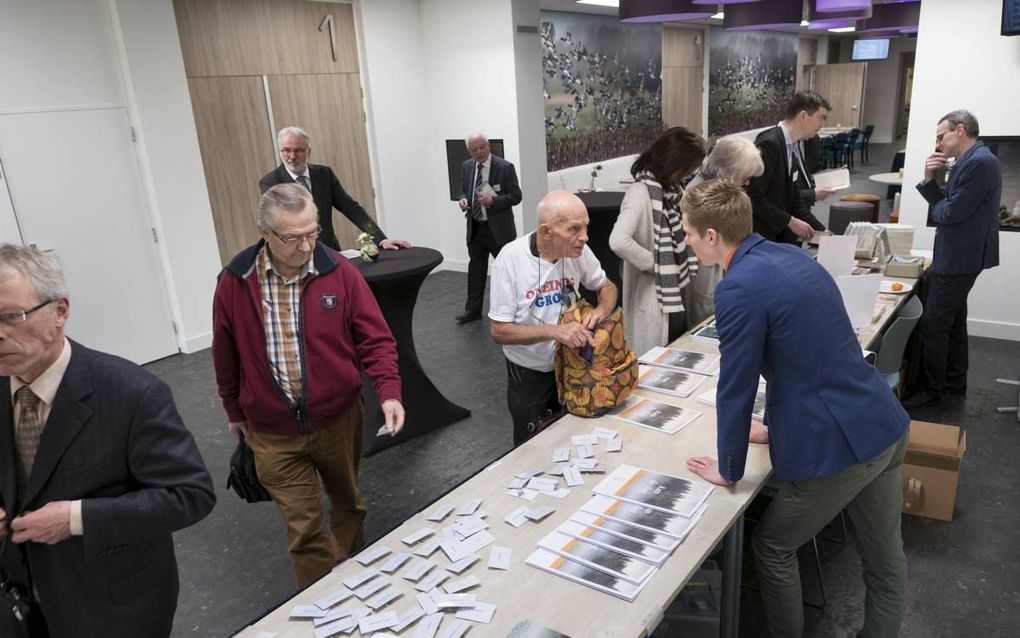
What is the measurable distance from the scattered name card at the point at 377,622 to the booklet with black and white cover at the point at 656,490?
0.76m

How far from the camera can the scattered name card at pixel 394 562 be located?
Result: 190 cm

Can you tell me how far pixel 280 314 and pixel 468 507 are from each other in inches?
37.0

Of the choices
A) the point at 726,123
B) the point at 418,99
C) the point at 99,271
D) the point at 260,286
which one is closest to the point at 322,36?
the point at 418,99

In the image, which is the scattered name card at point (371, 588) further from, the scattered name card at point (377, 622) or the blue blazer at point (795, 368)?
the blue blazer at point (795, 368)

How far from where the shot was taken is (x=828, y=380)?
1983mm

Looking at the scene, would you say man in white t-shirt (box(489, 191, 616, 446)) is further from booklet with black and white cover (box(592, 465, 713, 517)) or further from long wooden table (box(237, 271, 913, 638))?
booklet with black and white cover (box(592, 465, 713, 517))

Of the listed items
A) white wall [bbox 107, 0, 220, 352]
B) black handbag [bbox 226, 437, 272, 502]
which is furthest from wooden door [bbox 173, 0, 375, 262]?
black handbag [bbox 226, 437, 272, 502]

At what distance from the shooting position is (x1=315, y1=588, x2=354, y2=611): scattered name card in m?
1.77

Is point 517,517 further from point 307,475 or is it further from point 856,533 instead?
point 856,533

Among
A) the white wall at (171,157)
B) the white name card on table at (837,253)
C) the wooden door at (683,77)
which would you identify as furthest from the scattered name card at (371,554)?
the wooden door at (683,77)

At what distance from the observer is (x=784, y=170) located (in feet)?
14.4

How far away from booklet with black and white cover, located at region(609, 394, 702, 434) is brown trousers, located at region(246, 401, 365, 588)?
1.05m

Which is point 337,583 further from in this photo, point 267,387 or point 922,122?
point 922,122

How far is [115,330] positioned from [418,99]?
425cm
